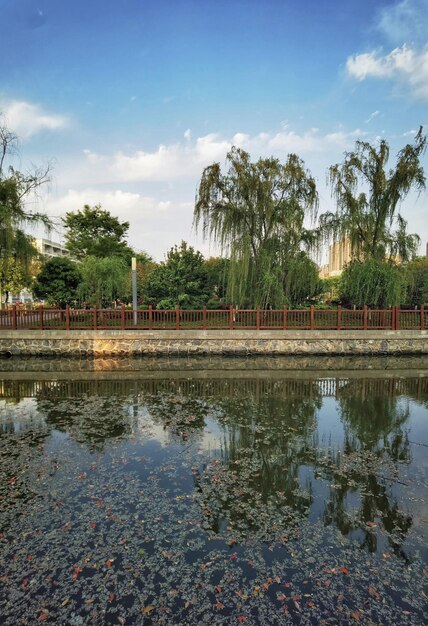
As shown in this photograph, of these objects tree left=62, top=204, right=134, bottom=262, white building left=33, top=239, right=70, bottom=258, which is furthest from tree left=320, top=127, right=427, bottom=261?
white building left=33, top=239, right=70, bottom=258

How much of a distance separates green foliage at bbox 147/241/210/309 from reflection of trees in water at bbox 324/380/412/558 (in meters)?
14.1

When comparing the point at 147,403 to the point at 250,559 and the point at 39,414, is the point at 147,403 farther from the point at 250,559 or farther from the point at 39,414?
the point at 250,559

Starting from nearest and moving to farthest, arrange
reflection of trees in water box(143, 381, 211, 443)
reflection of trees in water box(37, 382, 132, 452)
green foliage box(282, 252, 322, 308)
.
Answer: reflection of trees in water box(37, 382, 132, 452) → reflection of trees in water box(143, 381, 211, 443) → green foliage box(282, 252, 322, 308)

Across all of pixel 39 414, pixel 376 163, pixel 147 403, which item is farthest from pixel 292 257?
pixel 39 414

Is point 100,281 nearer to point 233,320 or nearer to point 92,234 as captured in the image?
point 233,320

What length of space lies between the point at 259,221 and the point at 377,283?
7.27 m

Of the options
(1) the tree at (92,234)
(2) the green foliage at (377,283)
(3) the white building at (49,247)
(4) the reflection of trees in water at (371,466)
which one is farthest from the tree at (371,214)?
(3) the white building at (49,247)

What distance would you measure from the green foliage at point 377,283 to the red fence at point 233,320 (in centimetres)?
153

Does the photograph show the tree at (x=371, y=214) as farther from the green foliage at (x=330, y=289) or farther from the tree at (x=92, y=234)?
the tree at (x=92, y=234)

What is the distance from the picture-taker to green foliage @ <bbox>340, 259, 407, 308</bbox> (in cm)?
2019

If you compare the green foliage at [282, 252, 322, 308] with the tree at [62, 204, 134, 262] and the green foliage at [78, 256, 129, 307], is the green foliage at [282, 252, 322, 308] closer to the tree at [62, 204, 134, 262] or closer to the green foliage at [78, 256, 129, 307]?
the green foliage at [78, 256, 129, 307]

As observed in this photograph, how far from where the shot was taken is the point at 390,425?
26.7 feet

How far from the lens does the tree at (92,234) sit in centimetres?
4153

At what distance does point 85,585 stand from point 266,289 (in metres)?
18.0
